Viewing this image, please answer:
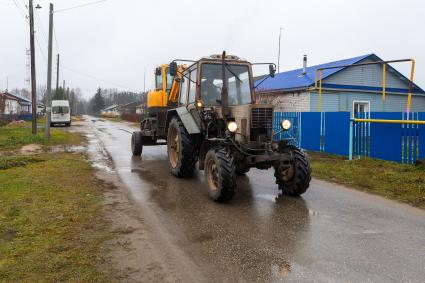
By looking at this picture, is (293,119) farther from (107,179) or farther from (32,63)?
(32,63)

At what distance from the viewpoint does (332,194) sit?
7.65m

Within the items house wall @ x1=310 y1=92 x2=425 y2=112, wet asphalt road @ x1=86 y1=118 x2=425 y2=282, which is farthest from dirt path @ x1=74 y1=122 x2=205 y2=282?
house wall @ x1=310 y1=92 x2=425 y2=112

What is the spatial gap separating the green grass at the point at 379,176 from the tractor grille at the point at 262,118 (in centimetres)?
272

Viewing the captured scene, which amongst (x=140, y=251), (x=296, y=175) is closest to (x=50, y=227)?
(x=140, y=251)

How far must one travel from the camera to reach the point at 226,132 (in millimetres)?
7078

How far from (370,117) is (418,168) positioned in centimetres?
306

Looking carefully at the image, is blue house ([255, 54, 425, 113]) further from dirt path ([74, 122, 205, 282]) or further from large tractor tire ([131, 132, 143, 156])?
dirt path ([74, 122, 205, 282])

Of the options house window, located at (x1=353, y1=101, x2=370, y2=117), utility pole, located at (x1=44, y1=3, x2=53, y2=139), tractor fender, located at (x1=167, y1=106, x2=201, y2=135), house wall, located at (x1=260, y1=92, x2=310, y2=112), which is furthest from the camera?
house window, located at (x1=353, y1=101, x2=370, y2=117)

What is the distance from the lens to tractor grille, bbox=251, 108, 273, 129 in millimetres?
6984

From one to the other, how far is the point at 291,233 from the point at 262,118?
252 cm

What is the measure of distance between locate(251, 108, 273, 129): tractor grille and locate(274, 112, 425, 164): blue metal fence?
54 cm

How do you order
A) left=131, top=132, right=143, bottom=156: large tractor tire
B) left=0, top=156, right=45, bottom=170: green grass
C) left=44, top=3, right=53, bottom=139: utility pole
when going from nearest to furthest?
left=0, top=156, right=45, bottom=170: green grass → left=131, top=132, right=143, bottom=156: large tractor tire → left=44, top=3, right=53, bottom=139: utility pole

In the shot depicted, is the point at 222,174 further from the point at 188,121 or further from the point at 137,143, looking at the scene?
the point at 137,143

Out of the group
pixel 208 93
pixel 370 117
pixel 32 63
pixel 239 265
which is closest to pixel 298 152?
pixel 208 93
